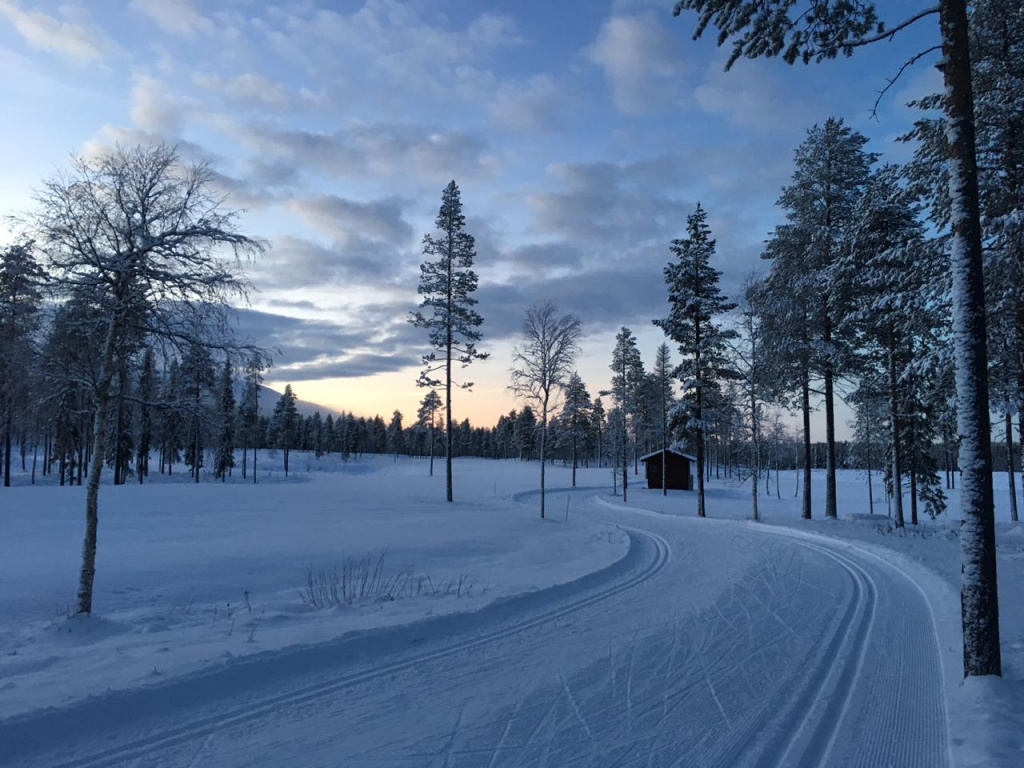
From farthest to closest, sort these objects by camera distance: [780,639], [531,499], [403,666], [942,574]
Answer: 1. [531,499]
2. [942,574]
3. [780,639]
4. [403,666]

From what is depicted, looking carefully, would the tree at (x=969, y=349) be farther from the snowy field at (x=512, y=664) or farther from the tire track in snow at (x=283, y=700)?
the tire track in snow at (x=283, y=700)

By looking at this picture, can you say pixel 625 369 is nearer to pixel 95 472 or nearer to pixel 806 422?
pixel 806 422

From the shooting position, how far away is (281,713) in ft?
15.8

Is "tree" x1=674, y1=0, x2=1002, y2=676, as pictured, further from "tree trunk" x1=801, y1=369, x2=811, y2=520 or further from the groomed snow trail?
"tree trunk" x1=801, y1=369, x2=811, y2=520

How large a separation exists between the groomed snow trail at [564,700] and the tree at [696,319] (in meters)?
20.0

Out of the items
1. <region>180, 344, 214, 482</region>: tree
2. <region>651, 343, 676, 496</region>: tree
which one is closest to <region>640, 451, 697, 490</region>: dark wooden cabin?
<region>651, 343, 676, 496</region>: tree

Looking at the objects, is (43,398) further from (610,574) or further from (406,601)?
(610,574)

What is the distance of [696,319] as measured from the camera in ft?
92.0

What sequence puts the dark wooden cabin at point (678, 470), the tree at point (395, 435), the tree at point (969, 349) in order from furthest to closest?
1. the tree at point (395, 435)
2. the dark wooden cabin at point (678, 470)
3. the tree at point (969, 349)

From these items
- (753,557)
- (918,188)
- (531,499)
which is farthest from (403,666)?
(531,499)

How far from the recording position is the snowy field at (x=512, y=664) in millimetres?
4312

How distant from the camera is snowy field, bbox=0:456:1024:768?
170 inches

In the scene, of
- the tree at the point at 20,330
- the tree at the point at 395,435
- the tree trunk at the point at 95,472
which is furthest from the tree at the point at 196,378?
the tree at the point at 395,435

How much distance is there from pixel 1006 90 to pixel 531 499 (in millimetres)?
36378
